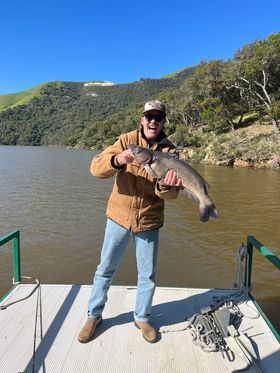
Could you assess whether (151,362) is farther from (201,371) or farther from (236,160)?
(236,160)

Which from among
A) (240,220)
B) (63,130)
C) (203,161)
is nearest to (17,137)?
(63,130)

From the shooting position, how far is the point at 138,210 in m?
3.93

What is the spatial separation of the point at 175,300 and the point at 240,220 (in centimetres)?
929

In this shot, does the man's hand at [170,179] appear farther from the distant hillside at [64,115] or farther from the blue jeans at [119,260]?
the distant hillside at [64,115]

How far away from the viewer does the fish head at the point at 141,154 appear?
352 cm

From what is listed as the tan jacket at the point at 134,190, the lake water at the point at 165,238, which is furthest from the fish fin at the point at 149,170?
the lake water at the point at 165,238

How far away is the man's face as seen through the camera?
3789 millimetres

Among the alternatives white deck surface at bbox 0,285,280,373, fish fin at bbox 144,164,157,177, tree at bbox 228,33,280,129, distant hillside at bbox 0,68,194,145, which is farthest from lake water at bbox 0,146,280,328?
distant hillside at bbox 0,68,194,145

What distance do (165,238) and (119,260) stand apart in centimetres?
762

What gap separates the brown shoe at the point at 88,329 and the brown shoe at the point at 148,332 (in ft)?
1.73

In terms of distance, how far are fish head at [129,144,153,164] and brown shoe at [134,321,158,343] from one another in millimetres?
1956

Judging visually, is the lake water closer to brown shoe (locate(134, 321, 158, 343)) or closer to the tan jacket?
brown shoe (locate(134, 321, 158, 343))

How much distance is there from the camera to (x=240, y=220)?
13.8m

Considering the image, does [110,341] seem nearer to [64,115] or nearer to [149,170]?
[149,170]
